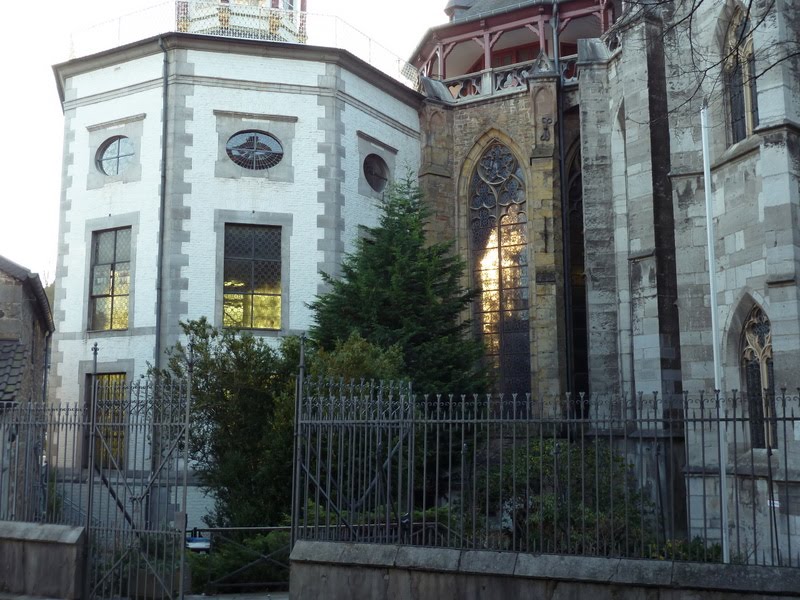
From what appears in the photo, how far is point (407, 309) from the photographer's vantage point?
1962cm

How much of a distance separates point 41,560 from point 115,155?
40.5 ft

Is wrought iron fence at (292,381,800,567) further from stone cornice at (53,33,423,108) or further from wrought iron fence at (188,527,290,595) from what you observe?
stone cornice at (53,33,423,108)

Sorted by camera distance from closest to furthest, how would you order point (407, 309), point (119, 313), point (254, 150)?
1. point (407, 309)
2. point (119, 313)
3. point (254, 150)

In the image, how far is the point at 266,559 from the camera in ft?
44.9

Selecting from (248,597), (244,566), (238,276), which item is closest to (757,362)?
(244,566)

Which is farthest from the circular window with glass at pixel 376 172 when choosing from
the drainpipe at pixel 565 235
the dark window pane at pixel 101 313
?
the dark window pane at pixel 101 313

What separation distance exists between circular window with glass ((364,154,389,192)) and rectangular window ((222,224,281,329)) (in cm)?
314

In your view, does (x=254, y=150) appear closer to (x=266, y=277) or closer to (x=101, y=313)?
(x=266, y=277)

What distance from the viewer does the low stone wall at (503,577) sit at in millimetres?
8680

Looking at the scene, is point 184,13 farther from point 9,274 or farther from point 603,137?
point 603,137

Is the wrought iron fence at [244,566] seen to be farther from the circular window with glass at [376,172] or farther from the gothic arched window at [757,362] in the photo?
the circular window with glass at [376,172]

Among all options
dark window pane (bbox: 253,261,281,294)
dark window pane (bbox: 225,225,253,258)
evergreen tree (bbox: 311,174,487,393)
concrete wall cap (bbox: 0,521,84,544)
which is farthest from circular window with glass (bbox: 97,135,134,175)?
concrete wall cap (bbox: 0,521,84,544)

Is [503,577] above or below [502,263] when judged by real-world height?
below

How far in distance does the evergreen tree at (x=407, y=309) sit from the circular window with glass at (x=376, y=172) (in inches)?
167
